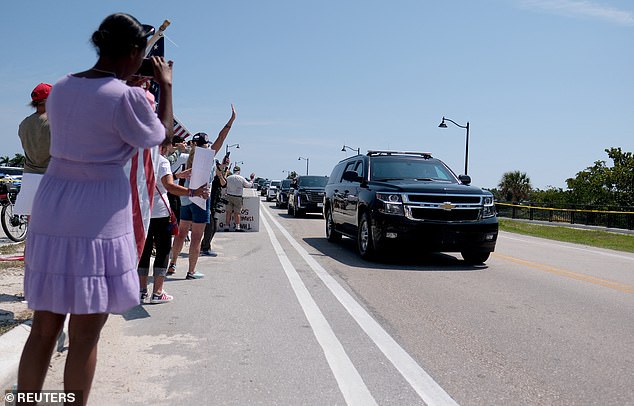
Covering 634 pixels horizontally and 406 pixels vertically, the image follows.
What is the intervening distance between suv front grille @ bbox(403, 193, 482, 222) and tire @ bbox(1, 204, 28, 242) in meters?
7.17

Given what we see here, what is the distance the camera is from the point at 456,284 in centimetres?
841

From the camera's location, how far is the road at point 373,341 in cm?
397

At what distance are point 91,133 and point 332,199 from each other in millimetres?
11544

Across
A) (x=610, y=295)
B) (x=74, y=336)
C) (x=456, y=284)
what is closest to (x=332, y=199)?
(x=456, y=284)

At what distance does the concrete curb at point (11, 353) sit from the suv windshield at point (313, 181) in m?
21.7

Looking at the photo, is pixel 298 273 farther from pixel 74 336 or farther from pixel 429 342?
pixel 74 336

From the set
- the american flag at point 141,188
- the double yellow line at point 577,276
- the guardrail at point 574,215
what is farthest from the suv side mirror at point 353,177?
the guardrail at point 574,215

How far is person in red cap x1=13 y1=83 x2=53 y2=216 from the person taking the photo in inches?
209

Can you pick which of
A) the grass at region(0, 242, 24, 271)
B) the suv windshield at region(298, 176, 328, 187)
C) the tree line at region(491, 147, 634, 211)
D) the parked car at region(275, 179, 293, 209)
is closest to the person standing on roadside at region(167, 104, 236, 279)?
the grass at region(0, 242, 24, 271)

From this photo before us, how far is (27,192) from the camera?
5.45 m

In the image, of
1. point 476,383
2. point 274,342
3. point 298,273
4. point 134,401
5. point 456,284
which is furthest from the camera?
point 298,273

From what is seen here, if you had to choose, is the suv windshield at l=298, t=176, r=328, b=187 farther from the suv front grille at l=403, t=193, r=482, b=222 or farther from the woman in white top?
the woman in white top

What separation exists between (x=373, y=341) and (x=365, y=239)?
5.72 metres

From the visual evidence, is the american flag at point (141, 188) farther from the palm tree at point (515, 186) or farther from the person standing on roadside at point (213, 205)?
the palm tree at point (515, 186)
